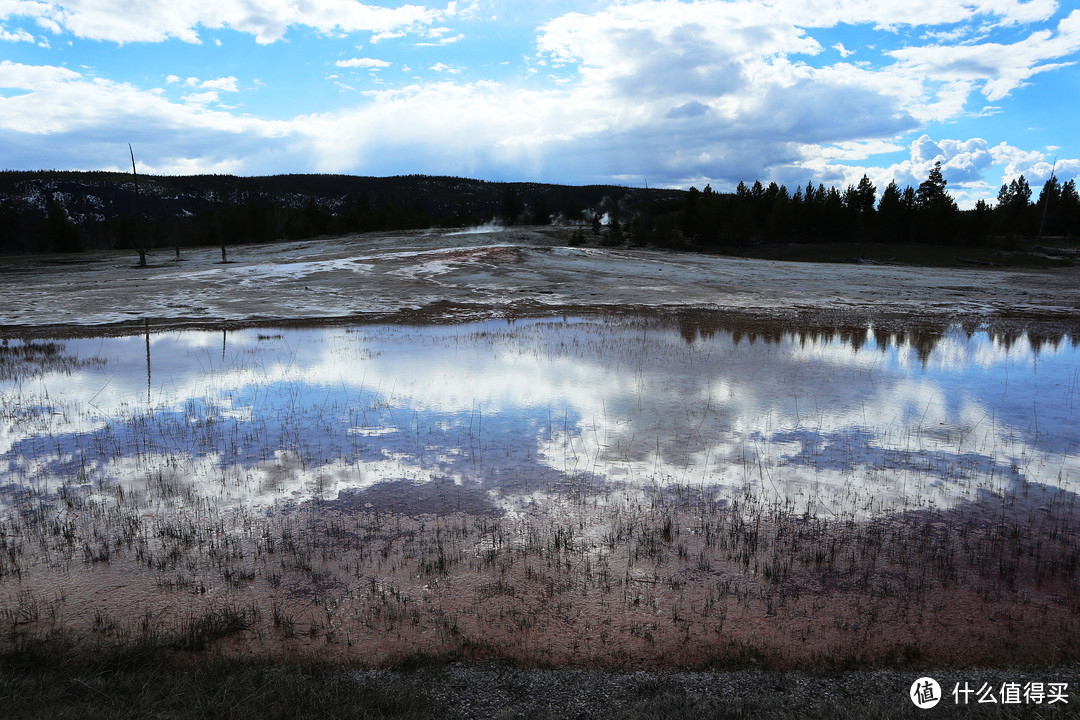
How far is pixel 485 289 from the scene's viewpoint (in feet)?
128

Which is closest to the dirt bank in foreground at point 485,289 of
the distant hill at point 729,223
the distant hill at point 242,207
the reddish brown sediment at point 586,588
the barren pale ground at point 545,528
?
the distant hill at point 729,223

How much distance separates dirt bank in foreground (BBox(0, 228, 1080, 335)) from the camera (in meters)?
30.4

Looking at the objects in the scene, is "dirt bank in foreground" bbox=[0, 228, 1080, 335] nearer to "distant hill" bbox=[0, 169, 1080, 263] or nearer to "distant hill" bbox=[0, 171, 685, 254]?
"distant hill" bbox=[0, 169, 1080, 263]

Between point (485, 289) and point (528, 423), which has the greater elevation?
point (485, 289)

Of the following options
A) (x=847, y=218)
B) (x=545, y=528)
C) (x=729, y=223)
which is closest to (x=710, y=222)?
(x=729, y=223)

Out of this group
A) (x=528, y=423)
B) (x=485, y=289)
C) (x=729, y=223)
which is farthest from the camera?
(x=729, y=223)

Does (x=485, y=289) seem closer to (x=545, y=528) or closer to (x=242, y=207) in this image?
(x=545, y=528)

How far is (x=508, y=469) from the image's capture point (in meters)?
9.67

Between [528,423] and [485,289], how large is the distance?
27.6m

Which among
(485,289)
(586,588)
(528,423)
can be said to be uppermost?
(485,289)

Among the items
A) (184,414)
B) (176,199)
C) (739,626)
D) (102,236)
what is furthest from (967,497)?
(176,199)

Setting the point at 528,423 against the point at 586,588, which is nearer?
the point at 586,588

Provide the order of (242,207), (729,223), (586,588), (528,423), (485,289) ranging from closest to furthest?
(586,588) < (528,423) < (485,289) < (729,223) < (242,207)

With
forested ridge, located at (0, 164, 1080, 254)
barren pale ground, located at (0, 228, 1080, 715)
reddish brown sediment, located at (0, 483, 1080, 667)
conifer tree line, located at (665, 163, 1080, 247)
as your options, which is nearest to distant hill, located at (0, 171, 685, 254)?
forested ridge, located at (0, 164, 1080, 254)
